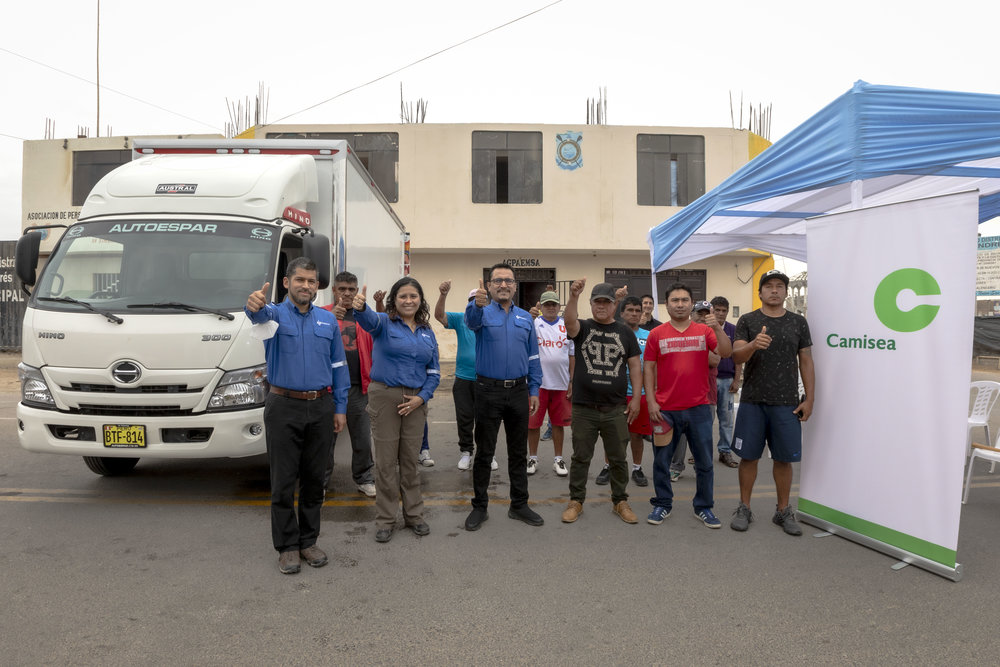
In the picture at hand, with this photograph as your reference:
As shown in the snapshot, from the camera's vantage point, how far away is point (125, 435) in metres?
4.52

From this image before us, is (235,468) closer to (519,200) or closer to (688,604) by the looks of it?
(688,604)

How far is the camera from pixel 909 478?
13.1ft

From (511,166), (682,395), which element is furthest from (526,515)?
(511,166)

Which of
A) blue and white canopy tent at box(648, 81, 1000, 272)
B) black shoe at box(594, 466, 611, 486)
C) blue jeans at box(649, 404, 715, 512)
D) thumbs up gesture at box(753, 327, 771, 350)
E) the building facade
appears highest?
the building facade

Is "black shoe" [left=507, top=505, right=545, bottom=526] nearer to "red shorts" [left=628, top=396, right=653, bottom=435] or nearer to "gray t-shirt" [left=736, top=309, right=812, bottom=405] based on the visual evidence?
"red shorts" [left=628, top=396, right=653, bottom=435]

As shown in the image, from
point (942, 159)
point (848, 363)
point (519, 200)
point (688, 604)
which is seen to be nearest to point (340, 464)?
point (688, 604)

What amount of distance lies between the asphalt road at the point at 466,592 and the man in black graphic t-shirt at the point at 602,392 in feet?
0.98

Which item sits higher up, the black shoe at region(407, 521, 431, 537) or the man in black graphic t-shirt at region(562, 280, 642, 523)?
the man in black graphic t-shirt at region(562, 280, 642, 523)

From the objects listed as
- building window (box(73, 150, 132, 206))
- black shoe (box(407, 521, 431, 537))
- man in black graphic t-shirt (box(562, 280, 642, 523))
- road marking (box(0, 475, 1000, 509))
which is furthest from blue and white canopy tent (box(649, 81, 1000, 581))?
building window (box(73, 150, 132, 206))

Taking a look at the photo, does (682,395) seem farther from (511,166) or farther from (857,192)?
(511,166)

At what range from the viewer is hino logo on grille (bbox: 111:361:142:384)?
14.7ft

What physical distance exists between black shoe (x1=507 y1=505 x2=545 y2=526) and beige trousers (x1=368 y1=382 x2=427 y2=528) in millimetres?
766

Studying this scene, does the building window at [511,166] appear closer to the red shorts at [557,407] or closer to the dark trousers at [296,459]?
the red shorts at [557,407]

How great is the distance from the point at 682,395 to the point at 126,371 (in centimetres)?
428
